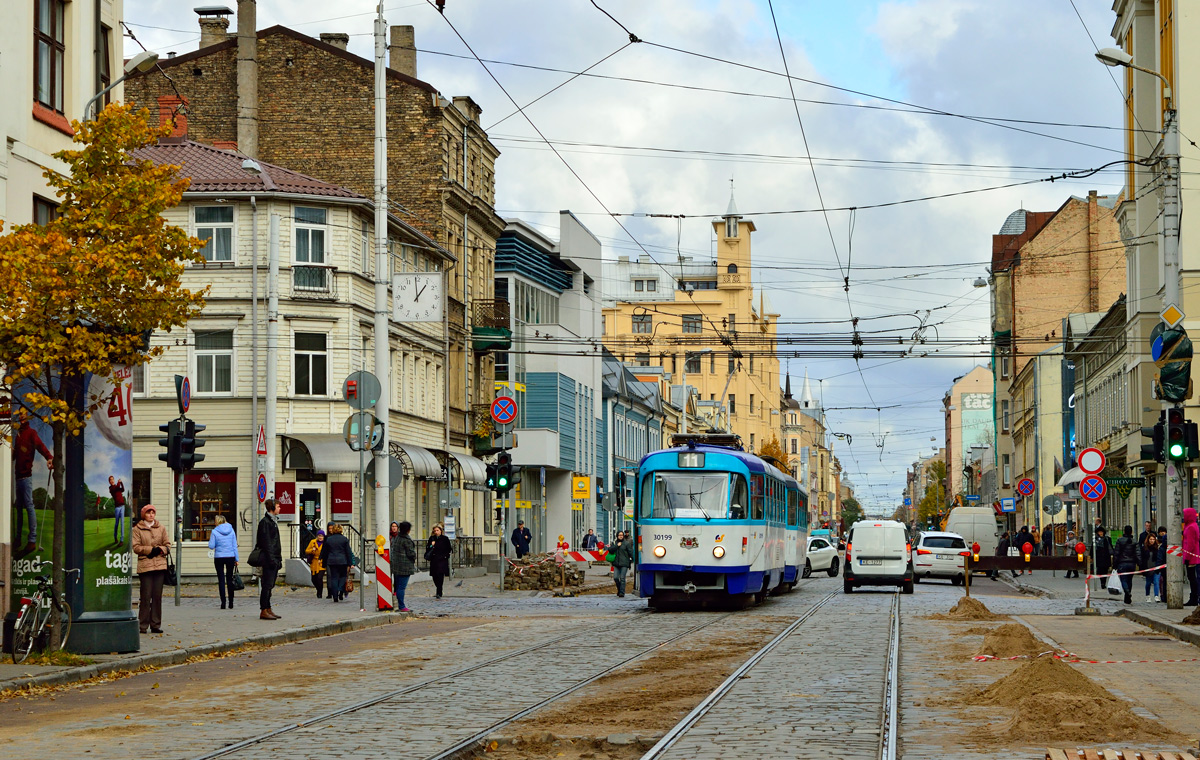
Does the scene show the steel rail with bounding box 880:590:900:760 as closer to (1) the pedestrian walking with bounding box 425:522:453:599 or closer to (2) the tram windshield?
(2) the tram windshield

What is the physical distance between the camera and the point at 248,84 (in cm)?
5062

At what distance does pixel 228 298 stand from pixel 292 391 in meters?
2.87

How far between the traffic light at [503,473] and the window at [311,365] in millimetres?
10753

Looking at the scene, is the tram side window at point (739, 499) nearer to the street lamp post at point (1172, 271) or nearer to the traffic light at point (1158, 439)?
the traffic light at point (1158, 439)

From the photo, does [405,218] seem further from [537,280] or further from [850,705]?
[850,705]

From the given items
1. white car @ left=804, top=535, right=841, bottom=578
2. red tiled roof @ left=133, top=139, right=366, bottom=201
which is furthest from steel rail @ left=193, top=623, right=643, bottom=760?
white car @ left=804, top=535, right=841, bottom=578

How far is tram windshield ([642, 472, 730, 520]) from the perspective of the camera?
2950 cm

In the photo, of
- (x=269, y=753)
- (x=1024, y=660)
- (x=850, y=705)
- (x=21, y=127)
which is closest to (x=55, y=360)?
(x=21, y=127)

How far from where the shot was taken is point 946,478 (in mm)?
175875

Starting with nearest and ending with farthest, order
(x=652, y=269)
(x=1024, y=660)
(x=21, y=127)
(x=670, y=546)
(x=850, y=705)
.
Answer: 1. (x=850, y=705)
2. (x=1024, y=660)
3. (x=21, y=127)
4. (x=670, y=546)
5. (x=652, y=269)

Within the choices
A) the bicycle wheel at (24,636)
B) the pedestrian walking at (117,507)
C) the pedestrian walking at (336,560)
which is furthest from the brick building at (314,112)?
the bicycle wheel at (24,636)

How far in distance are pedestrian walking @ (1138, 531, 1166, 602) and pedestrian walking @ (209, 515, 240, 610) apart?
17.3m

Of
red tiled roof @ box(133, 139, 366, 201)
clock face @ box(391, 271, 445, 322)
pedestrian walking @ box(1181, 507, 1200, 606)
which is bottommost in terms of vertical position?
pedestrian walking @ box(1181, 507, 1200, 606)

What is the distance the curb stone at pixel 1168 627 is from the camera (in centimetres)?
2142
